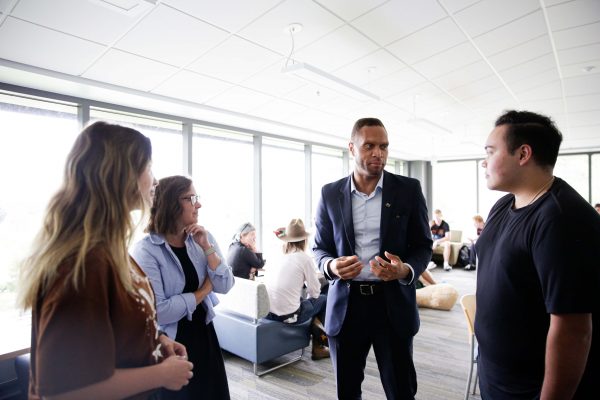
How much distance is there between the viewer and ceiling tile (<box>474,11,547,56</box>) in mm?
2643

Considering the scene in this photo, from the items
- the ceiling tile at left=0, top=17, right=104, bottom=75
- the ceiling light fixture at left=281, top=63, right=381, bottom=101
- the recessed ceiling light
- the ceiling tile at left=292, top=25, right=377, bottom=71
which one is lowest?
the ceiling light fixture at left=281, top=63, right=381, bottom=101

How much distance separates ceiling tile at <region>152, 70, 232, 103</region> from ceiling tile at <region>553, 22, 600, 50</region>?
10.2 ft

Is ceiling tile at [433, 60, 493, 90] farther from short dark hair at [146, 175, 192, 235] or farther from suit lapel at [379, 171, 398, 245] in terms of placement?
short dark hair at [146, 175, 192, 235]

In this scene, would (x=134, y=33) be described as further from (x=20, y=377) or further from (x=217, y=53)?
(x=20, y=377)

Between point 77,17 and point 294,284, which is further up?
point 77,17

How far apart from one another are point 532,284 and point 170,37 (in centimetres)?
275

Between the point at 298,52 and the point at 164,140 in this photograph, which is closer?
the point at 298,52

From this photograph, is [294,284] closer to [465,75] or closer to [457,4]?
[457,4]

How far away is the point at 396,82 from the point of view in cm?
380

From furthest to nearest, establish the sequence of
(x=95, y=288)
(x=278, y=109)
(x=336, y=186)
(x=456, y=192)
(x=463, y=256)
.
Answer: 1. (x=456, y=192)
2. (x=463, y=256)
3. (x=278, y=109)
4. (x=336, y=186)
5. (x=95, y=288)

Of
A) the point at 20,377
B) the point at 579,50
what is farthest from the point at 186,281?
the point at 579,50

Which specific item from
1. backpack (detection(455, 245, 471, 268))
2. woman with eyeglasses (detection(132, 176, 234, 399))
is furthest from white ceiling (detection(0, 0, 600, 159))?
backpack (detection(455, 245, 471, 268))

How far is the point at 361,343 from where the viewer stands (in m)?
1.59

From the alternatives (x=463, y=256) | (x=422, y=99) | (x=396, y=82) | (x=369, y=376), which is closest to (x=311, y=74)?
(x=396, y=82)
